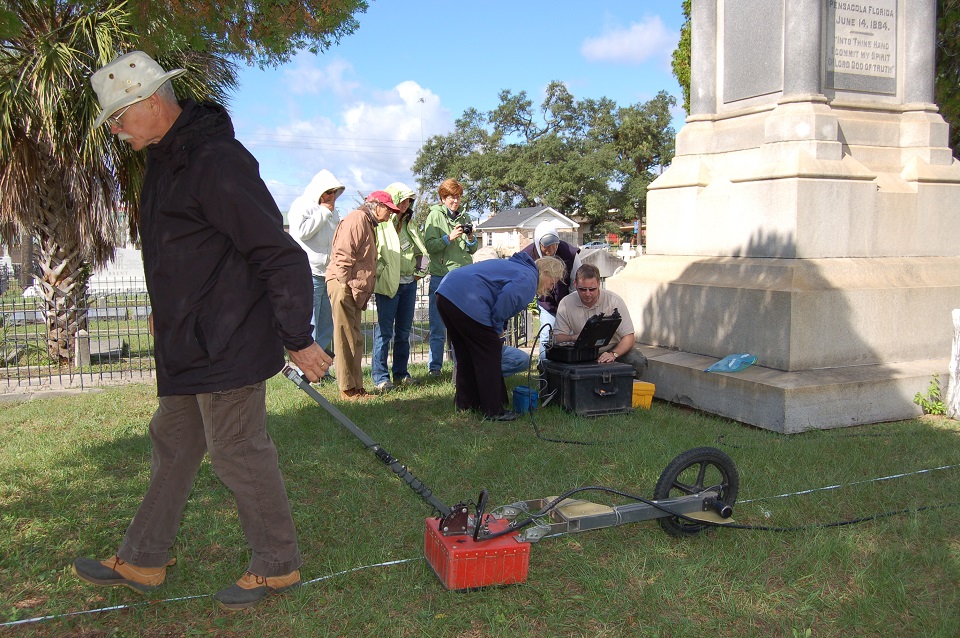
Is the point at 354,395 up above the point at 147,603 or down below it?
above

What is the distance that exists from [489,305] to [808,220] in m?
2.63

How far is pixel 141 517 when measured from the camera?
299 cm

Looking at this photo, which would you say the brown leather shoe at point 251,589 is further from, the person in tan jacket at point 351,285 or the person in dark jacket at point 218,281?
the person in tan jacket at point 351,285

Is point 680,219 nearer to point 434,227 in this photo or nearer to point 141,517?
point 434,227

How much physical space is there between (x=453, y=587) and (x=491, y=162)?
55.1m

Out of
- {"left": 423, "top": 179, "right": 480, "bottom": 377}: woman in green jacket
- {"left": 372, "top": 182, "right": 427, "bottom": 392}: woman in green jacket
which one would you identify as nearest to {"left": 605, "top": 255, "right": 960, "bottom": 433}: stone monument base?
{"left": 423, "top": 179, "right": 480, "bottom": 377}: woman in green jacket

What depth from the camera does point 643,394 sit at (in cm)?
626

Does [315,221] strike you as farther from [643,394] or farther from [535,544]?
[535,544]

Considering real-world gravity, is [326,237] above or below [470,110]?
below

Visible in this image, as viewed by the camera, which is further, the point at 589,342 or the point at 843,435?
the point at 589,342

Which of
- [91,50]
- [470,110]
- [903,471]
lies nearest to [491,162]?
[470,110]

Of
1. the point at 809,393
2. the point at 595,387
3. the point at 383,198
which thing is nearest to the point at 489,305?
the point at 595,387

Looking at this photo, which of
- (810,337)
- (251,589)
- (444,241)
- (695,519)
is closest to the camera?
(251,589)

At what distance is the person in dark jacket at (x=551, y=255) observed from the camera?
23.6 ft
